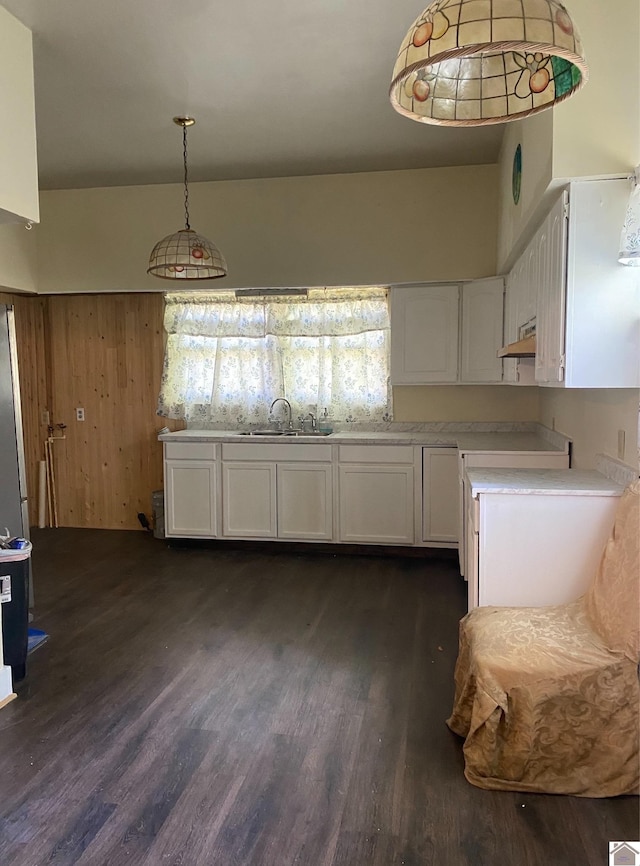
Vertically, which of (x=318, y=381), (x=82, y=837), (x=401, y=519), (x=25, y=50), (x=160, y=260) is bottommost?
(x=82, y=837)

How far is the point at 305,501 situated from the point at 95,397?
2.27 m

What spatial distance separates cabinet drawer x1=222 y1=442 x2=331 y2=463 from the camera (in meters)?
4.92

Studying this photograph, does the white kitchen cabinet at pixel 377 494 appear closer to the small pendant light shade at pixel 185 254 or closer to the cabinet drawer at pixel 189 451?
the cabinet drawer at pixel 189 451

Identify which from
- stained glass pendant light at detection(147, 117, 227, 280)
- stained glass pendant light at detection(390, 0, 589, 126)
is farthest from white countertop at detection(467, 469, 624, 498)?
stained glass pendant light at detection(147, 117, 227, 280)

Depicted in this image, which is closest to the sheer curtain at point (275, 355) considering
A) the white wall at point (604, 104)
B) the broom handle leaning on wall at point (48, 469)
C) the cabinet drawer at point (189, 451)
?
the cabinet drawer at point (189, 451)

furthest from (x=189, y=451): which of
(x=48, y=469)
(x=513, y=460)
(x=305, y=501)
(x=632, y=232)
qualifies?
(x=632, y=232)

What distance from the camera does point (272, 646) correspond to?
3316mm

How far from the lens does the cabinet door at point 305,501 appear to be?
4.94 metres

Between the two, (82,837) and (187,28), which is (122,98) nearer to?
(187,28)

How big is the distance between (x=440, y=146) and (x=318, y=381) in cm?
201

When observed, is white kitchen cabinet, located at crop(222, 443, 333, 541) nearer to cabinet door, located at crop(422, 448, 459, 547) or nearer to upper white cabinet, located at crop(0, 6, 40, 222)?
cabinet door, located at crop(422, 448, 459, 547)

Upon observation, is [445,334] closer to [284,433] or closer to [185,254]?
[284,433]

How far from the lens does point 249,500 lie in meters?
5.05

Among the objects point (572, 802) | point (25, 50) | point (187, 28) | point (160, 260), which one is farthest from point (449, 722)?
point (25, 50)
